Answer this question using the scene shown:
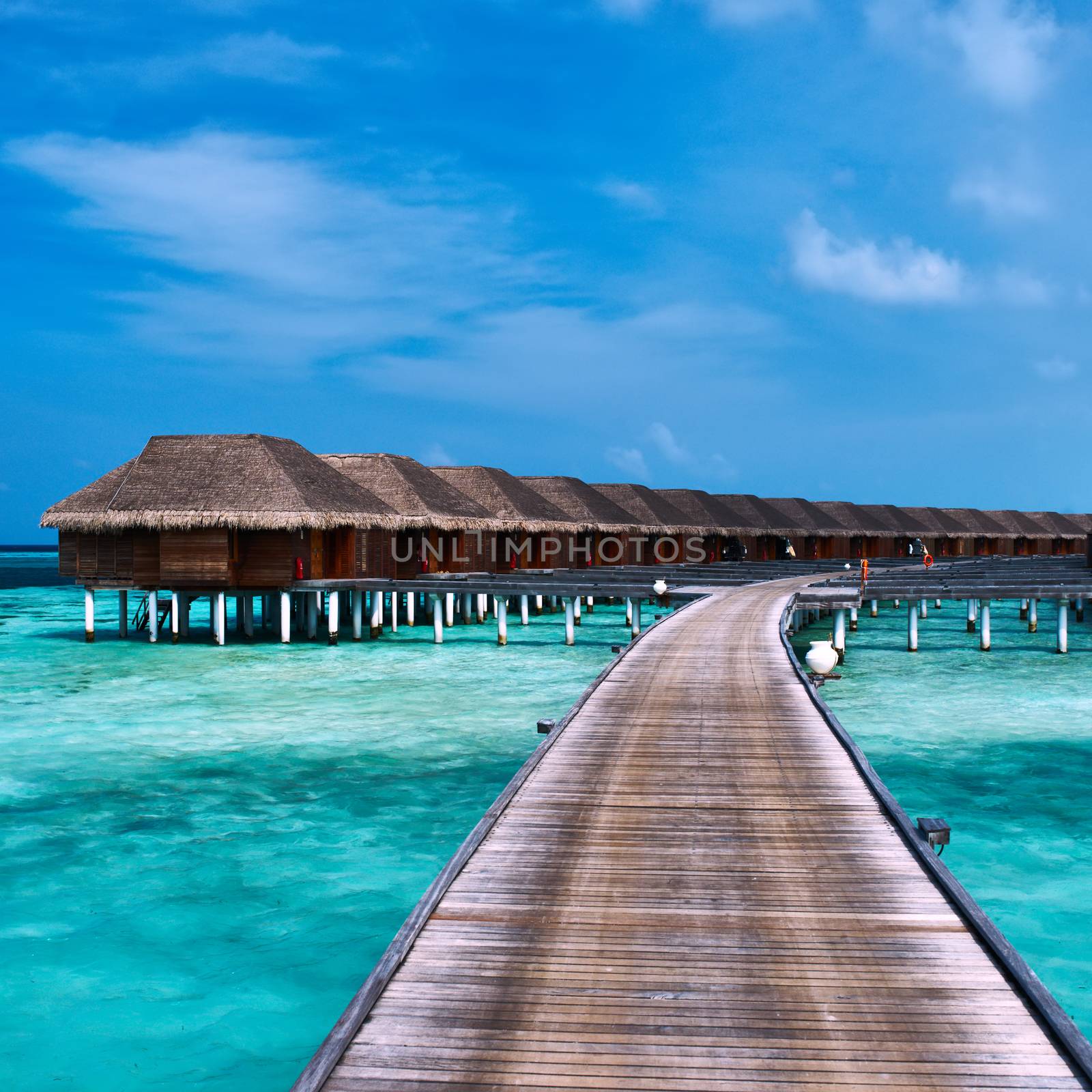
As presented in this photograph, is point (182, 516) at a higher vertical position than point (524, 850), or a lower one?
higher

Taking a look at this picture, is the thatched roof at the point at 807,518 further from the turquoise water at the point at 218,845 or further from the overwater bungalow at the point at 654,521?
the turquoise water at the point at 218,845

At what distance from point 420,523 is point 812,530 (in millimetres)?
34498

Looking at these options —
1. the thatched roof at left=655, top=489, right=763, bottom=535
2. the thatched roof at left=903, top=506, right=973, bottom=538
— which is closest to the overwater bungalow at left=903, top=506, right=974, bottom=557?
the thatched roof at left=903, top=506, right=973, bottom=538

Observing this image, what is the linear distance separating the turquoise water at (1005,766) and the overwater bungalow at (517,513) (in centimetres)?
1428

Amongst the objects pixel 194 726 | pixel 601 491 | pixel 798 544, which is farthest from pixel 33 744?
pixel 798 544

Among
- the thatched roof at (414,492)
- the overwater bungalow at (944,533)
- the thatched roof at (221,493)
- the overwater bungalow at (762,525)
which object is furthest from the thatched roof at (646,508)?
the overwater bungalow at (944,533)

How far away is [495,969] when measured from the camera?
4961 mm

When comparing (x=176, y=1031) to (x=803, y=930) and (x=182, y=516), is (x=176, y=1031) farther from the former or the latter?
(x=182, y=516)

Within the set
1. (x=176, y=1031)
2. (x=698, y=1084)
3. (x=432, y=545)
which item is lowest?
(x=176, y=1031)

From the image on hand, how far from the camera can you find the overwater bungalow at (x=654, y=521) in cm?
4834

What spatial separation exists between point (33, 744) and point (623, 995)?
1299 cm

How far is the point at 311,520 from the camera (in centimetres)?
2591

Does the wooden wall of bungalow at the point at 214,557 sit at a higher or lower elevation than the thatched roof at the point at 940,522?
lower

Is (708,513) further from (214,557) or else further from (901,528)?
(214,557)
